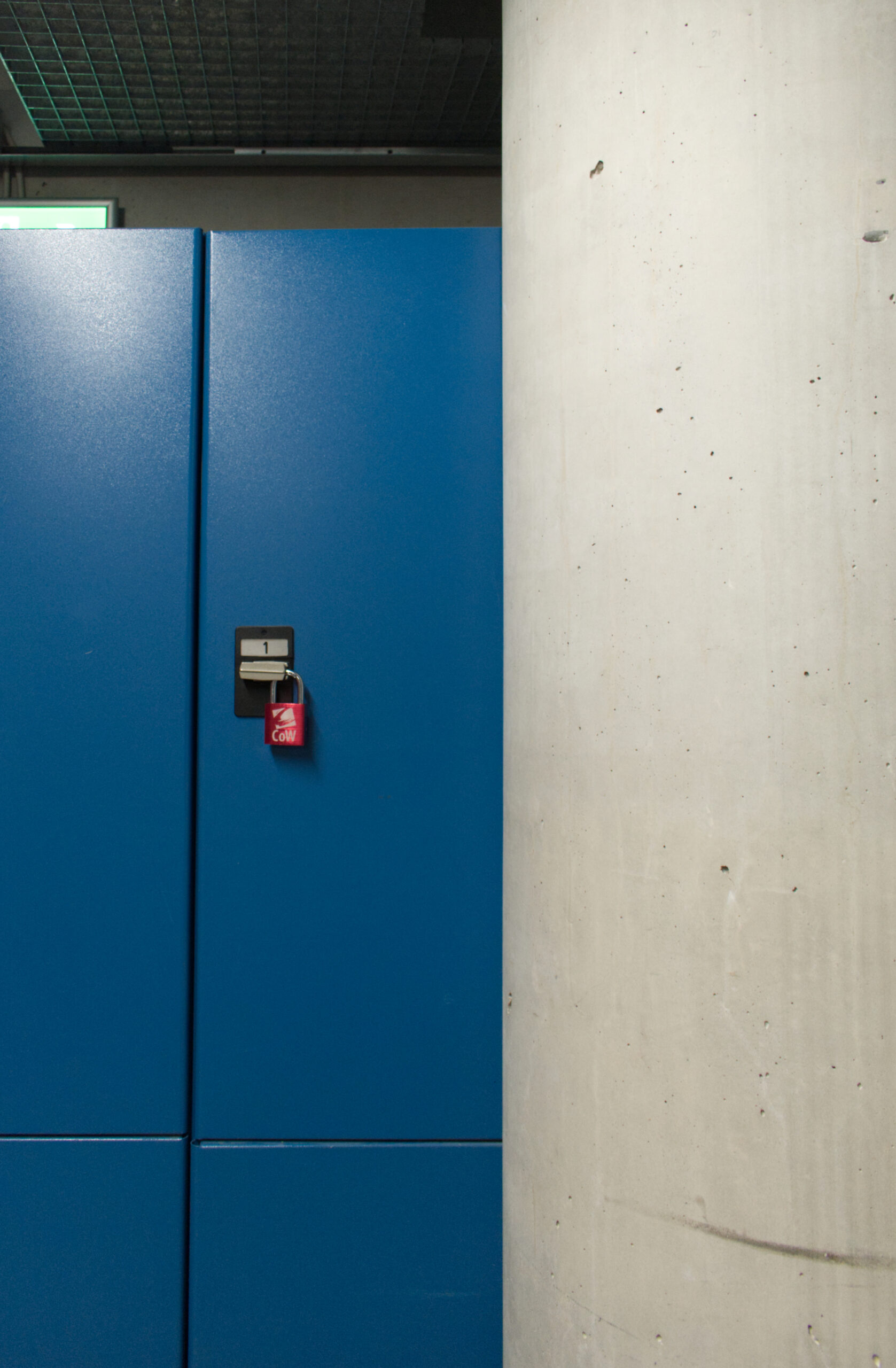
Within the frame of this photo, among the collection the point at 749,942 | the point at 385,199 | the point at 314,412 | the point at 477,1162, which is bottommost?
the point at 477,1162

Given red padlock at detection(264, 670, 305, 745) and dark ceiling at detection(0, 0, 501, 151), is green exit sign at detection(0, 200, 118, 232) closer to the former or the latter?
dark ceiling at detection(0, 0, 501, 151)

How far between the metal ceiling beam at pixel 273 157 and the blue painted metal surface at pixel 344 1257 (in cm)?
276

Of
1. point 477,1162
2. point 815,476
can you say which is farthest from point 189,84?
point 477,1162

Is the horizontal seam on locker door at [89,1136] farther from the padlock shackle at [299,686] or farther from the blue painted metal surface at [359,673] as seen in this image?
the padlock shackle at [299,686]

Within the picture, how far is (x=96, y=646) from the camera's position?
142cm

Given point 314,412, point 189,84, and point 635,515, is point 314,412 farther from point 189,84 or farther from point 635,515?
point 189,84

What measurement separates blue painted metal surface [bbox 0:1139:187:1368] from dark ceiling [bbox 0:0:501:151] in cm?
261

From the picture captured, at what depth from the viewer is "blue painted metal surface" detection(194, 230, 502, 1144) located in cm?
137

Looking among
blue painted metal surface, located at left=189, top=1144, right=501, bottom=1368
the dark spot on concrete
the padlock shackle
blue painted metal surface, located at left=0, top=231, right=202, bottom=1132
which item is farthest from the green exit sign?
the dark spot on concrete

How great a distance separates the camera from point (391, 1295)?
1331mm

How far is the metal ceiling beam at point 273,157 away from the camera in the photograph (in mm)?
2527

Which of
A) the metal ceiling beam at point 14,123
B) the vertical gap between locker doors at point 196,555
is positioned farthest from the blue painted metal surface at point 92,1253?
the metal ceiling beam at point 14,123

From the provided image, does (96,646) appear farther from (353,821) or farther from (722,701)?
(722,701)

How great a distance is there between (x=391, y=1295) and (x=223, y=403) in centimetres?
158
